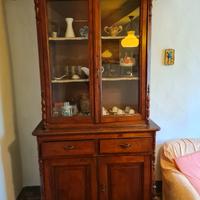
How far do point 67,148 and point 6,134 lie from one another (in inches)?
24.7

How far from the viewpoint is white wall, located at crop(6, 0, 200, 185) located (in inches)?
82.3

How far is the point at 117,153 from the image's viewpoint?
180 centimetres

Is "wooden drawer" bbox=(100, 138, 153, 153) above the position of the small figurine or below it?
below

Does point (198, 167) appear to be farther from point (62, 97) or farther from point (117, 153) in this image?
point (62, 97)

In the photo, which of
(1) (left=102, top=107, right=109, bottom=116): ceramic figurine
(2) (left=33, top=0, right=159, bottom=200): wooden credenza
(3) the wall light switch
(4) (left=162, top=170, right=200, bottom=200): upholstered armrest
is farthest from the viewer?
(3) the wall light switch

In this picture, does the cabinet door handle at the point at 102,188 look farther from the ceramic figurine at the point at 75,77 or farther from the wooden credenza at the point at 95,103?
the ceramic figurine at the point at 75,77

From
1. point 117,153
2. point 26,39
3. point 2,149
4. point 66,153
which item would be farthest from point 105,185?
point 26,39

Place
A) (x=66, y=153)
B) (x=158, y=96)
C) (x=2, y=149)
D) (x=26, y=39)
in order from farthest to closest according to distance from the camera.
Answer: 1. (x=158, y=96)
2. (x=26, y=39)
3. (x=2, y=149)
4. (x=66, y=153)

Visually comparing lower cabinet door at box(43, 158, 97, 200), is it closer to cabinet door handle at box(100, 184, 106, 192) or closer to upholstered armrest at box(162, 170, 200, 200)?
cabinet door handle at box(100, 184, 106, 192)

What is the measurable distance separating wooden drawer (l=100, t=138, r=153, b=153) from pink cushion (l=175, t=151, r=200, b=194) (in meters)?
0.40

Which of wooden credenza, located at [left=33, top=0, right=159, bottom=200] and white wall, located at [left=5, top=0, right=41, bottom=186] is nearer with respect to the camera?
wooden credenza, located at [left=33, top=0, right=159, bottom=200]

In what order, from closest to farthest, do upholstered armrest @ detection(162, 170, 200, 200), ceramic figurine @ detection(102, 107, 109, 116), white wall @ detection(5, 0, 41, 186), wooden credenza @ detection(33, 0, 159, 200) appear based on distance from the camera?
upholstered armrest @ detection(162, 170, 200, 200) < wooden credenza @ detection(33, 0, 159, 200) < ceramic figurine @ detection(102, 107, 109, 116) < white wall @ detection(5, 0, 41, 186)

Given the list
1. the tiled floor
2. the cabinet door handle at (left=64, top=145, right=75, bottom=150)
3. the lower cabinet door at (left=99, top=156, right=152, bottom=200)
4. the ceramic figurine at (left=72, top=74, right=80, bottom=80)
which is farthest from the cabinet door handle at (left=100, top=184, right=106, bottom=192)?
the ceramic figurine at (left=72, top=74, right=80, bottom=80)

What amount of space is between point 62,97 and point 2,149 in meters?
0.69
